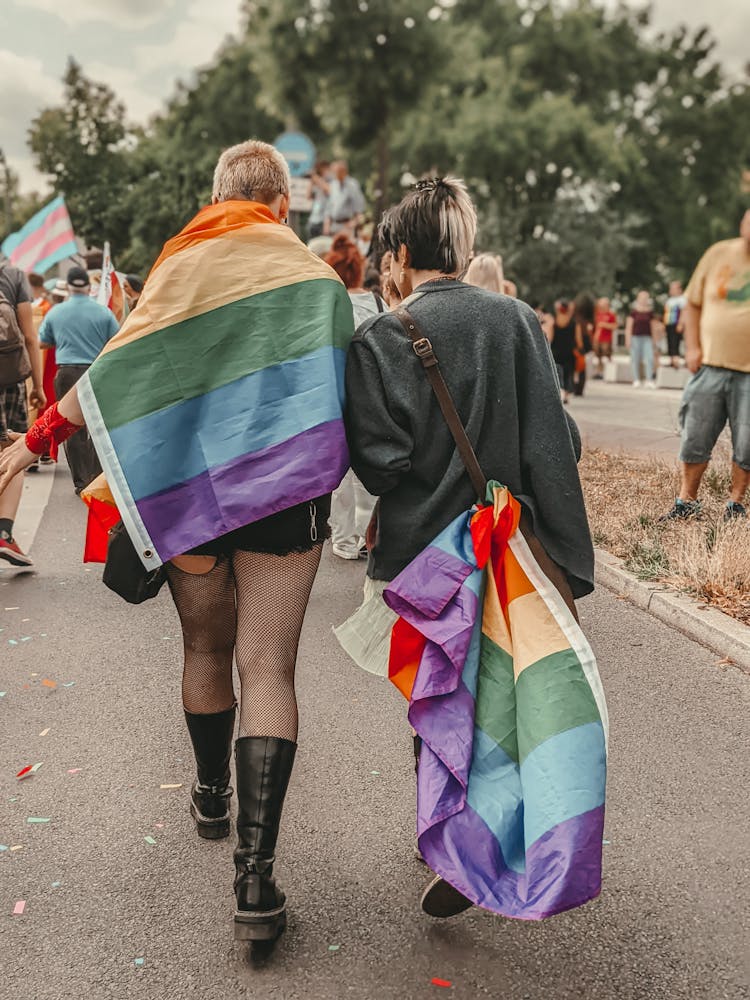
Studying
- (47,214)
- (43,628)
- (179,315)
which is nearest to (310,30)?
(47,214)

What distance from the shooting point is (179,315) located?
107 inches

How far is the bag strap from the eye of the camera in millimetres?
2654

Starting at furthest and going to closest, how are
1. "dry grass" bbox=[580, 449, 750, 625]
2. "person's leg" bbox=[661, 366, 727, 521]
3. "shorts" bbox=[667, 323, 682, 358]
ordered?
"shorts" bbox=[667, 323, 682, 358] < "person's leg" bbox=[661, 366, 727, 521] < "dry grass" bbox=[580, 449, 750, 625]

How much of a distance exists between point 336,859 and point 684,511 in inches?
195

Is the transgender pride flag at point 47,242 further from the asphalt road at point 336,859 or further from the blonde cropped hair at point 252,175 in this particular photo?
the blonde cropped hair at point 252,175

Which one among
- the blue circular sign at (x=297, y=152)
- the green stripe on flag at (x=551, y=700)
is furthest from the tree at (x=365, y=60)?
the green stripe on flag at (x=551, y=700)

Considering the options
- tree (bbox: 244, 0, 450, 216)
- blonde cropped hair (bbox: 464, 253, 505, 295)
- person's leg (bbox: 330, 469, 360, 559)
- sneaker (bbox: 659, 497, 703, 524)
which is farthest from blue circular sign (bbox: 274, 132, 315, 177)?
tree (bbox: 244, 0, 450, 216)

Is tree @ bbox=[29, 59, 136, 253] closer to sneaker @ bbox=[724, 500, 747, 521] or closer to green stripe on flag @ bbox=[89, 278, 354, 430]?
sneaker @ bbox=[724, 500, 747, 521]

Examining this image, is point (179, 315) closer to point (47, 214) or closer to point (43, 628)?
point (43, 628)

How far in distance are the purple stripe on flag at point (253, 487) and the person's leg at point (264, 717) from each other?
159 millimetres

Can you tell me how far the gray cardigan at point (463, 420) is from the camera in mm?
2686

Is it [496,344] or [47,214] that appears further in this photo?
[47,214]

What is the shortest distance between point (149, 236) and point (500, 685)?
140ft

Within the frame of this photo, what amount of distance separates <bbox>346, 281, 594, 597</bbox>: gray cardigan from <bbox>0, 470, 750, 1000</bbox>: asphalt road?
3.05ft
